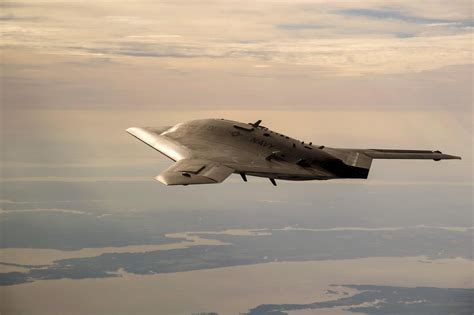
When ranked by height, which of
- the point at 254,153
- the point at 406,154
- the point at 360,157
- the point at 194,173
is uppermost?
the point at 406,154

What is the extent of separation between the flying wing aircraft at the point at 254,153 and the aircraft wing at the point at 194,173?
44 mm

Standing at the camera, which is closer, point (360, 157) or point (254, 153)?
point (254, 153)

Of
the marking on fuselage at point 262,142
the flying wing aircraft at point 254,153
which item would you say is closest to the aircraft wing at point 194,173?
the flying wing aircraft at point 254,153

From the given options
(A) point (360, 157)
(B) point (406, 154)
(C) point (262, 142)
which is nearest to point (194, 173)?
(C) point (262, 142)

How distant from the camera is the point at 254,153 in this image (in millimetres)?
38531

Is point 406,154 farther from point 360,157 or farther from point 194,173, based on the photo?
point 194,173

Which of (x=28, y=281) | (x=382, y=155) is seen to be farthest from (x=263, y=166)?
(x=28, y=281)

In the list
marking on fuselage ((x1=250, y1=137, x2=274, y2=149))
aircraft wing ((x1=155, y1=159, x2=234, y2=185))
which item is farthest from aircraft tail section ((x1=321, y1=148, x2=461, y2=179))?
aircraft wing ((x1=155, y1=159, x2=234, y2=185))

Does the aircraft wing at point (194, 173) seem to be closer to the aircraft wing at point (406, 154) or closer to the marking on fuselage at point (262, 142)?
the marking on fuselage at point (262, 142)

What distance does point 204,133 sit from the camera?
136 ft

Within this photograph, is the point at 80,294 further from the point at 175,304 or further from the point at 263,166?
the point at 263,166

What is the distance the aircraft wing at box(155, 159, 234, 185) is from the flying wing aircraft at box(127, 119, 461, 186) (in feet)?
0.14

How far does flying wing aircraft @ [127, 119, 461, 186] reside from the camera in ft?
115

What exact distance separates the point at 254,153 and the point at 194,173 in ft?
24.4
